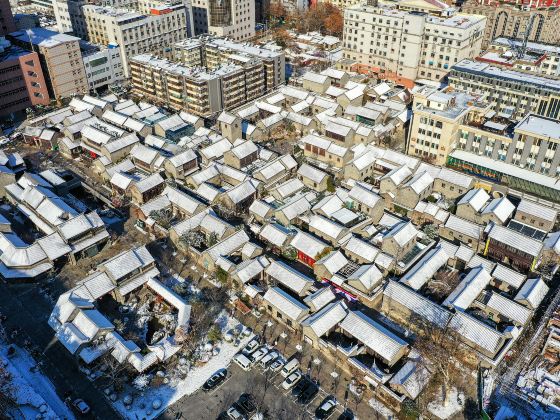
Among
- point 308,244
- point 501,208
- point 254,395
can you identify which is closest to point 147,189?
point 308,244

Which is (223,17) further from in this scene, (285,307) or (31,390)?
(31,390)

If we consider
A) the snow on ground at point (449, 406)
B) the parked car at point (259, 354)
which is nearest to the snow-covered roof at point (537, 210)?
the snow on ground at point (449, 406)

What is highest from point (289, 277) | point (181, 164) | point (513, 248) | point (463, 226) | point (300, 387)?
point (181, 164)

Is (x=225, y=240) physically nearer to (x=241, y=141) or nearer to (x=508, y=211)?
(x=241, y=141)

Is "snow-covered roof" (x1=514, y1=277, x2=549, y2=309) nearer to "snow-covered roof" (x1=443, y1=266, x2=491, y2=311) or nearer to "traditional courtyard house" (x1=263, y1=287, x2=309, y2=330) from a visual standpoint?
"snow-covered roof" (x1=443, y1=266, x2=491, y2=311)

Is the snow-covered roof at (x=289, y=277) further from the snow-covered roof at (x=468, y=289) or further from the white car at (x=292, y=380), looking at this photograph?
the snow-covered roof at (x=468, y=289)

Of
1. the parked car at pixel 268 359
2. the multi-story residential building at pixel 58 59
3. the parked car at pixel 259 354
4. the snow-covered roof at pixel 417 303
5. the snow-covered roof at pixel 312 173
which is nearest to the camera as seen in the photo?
the parked car at pixel 268 359
